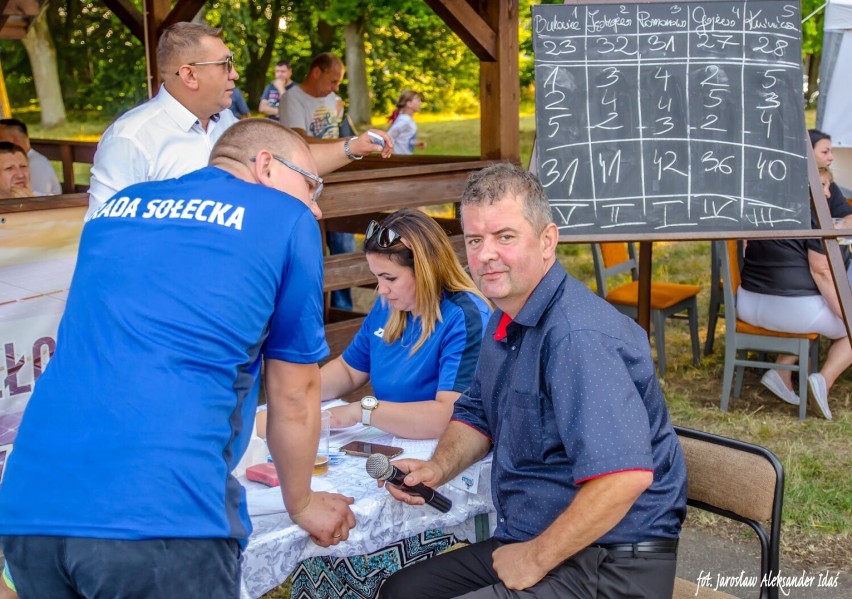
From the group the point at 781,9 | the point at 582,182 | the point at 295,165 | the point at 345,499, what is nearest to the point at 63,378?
the point at 295,165

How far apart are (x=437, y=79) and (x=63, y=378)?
79.0ft

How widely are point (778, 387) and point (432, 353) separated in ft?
11.2

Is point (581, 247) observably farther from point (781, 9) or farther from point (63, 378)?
point (63, 378)

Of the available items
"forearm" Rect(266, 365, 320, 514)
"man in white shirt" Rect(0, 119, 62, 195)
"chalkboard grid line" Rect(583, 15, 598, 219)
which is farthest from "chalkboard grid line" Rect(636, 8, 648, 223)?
"man in white shirt" Rect(0, 119, 62, 195)

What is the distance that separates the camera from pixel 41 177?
22.0ft

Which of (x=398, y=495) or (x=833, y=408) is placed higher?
(x=398, y=495)

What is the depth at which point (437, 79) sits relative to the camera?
2498cm

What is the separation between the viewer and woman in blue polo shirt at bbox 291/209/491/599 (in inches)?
107

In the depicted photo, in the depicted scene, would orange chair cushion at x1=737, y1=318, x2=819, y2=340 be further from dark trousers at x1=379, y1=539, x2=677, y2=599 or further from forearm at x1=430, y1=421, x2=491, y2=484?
dark trousers at x1=379, y1=539, x2=677, y2=599

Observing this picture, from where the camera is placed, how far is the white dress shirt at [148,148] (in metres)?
3.54

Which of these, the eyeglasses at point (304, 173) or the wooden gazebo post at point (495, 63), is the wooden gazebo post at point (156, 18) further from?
the eyeglasses at point (304, 173)

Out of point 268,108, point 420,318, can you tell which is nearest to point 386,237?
point 420,318

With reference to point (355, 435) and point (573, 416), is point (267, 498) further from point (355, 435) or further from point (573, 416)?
point (573, 416)

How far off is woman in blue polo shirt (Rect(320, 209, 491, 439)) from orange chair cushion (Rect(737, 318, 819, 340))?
3062 mm
